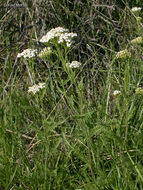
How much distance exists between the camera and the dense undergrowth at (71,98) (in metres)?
1.51

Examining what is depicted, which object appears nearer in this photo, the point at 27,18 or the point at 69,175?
the point at 69,175

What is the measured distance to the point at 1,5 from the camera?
2.92m

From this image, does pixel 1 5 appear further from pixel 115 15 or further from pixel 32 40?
pixel 115 15

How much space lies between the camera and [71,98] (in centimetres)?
161

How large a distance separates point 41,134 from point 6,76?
4.45 ft

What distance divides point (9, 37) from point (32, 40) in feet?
1.30

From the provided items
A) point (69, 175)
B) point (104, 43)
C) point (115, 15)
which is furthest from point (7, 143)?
point (115, 15)

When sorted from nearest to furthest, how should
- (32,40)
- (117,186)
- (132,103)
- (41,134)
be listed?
(117,186) → (41,134) → (132,103) → (32,40)

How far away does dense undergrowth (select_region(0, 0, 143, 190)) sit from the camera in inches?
59.6

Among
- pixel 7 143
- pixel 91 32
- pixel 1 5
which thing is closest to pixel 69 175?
pixel 7 143

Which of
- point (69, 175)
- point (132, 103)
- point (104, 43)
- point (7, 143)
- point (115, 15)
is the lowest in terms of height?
point (69, 175)

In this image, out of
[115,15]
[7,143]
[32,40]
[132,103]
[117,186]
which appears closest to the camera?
[117,186]

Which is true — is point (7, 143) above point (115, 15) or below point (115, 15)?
below

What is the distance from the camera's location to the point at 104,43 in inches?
109
